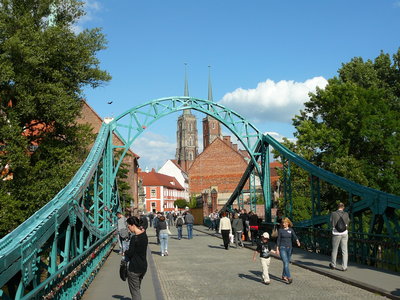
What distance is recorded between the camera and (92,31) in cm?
2253

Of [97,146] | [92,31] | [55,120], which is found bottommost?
[97,146]

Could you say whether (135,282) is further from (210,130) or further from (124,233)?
(210,130)

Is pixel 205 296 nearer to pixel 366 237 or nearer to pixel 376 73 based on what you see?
pixel 366 237

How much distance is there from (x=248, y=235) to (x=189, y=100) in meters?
6.91

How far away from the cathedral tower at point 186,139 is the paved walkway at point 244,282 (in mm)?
140345

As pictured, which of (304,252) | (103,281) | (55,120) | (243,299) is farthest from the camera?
(55,120)

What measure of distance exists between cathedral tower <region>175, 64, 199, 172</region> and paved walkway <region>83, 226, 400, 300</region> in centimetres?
14035

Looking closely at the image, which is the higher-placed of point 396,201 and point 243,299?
point 396,201

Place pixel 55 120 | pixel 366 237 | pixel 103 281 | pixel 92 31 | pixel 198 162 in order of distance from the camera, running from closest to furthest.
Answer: pixel 103 281, pixel 366 237, pixel 55 120, pixel 92 31, pixel 198 162

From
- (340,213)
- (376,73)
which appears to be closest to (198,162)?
(376,73)

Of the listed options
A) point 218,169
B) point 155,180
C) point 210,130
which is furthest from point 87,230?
point 210,130

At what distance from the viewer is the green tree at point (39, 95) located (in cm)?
1948

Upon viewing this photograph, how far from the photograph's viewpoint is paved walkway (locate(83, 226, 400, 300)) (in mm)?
8945

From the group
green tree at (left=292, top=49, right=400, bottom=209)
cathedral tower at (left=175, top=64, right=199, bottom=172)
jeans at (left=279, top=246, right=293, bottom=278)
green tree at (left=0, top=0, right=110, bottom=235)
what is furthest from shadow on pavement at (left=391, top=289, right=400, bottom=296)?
cathedral tower at (left=175, top=64, right=199, bottom=172)
